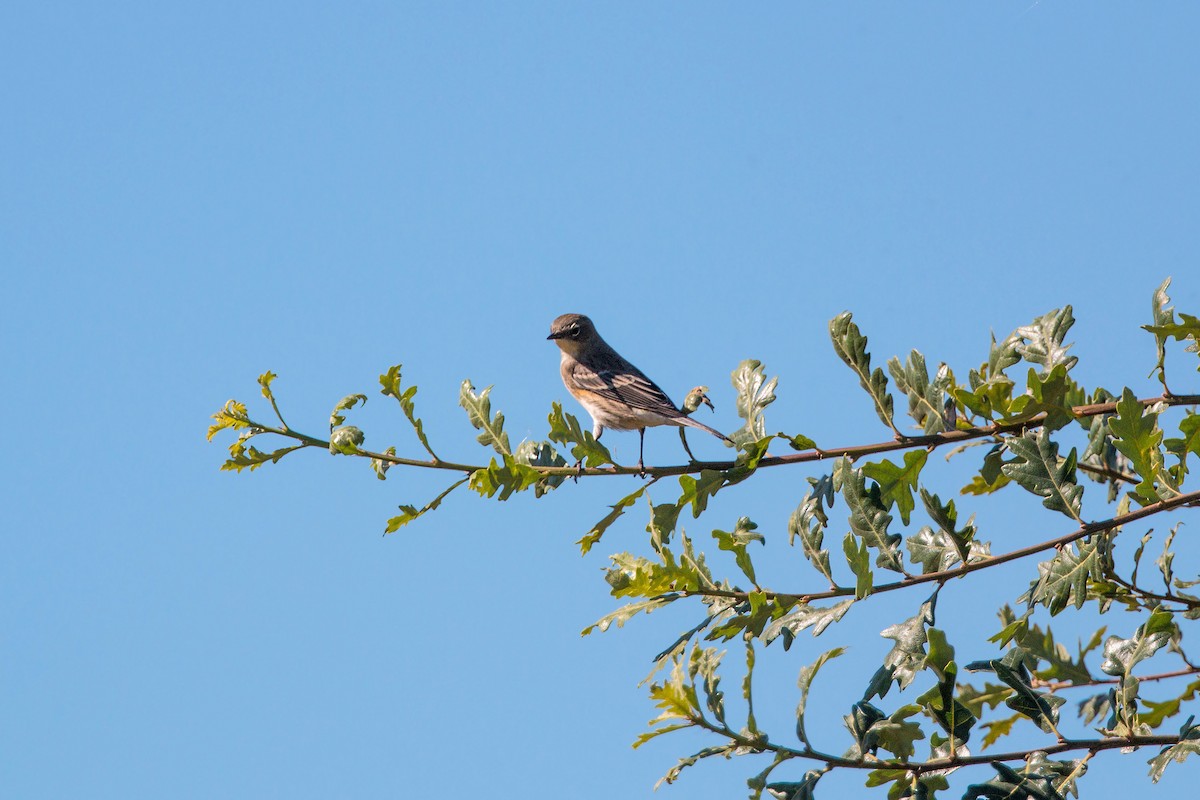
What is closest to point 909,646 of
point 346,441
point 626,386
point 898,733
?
point 898,733

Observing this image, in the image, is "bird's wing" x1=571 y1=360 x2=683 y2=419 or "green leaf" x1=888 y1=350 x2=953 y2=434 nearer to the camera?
"green leaf" x1=888 y1=350 x2=953 y2=434

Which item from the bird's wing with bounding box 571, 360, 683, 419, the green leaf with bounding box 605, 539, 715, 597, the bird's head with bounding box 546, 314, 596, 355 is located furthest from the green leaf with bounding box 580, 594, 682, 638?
the bird's head with bounding box 546, 314, 596, 355

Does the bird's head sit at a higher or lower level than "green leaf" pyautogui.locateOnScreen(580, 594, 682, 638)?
higher

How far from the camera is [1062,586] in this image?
4.07m

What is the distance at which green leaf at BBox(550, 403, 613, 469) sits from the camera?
4816 mm

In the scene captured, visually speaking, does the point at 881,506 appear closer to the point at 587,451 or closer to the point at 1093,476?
the point at 587,451

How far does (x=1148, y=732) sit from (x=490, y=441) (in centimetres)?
252

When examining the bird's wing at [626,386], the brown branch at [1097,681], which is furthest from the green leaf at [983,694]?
the bird's wing at [626,386]

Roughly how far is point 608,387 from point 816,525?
4087 mm

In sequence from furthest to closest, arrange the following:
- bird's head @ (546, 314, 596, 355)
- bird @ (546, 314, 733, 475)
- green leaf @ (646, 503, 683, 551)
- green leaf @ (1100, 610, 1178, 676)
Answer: bird's head @ (546, 314, 596, 355) → bird @ (546, 314, 733, 475) → green leaf @ (646, 503, 683, 551) → green leaf @ (1100, 610, 1178, 676)

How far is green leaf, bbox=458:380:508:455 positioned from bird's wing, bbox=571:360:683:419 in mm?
2783

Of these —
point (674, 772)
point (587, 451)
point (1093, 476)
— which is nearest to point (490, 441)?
A: point (587, 451)

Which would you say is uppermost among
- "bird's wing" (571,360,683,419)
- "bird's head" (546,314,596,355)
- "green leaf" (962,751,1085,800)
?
"bird's head" (546,314,596,355)

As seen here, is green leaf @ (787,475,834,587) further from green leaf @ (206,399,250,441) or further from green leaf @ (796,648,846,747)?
green leaf @ (206,399,250,441)
